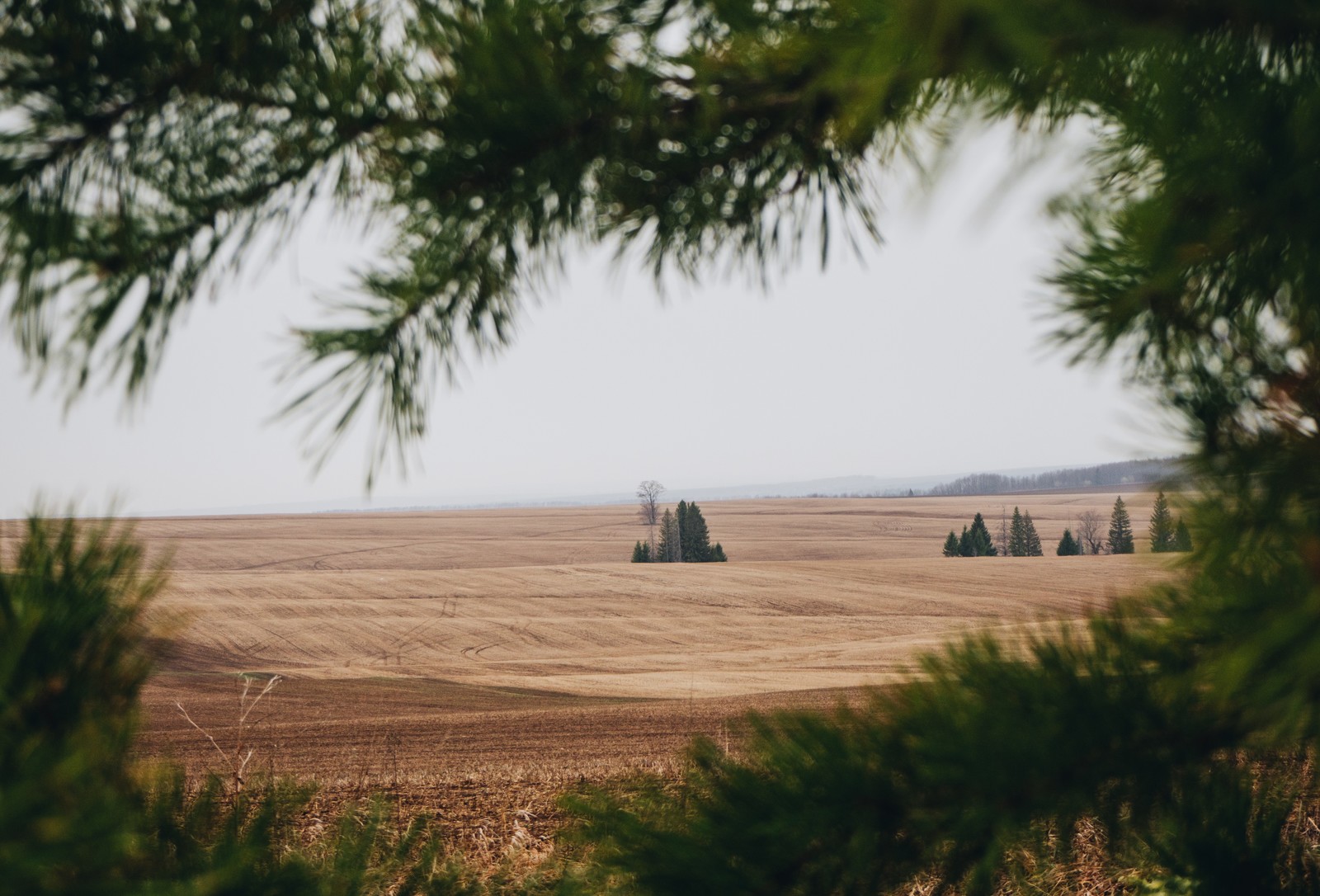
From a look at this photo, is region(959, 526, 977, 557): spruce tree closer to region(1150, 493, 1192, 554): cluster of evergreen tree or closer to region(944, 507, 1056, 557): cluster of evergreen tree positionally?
region(944, 507, 1056, 557): cluster of evergreen tree

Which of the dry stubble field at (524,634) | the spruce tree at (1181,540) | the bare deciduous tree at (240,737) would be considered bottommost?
the dry stubble field at (524,634)

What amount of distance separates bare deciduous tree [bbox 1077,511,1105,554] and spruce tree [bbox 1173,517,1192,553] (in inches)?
1310

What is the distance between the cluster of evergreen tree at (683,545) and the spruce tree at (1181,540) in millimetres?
31836

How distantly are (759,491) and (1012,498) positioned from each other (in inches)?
3234

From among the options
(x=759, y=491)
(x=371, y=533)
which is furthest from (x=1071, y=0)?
(x=759, y=491)

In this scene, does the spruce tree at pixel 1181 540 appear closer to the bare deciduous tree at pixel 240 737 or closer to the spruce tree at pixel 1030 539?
the bare deciduous tree at pixel 240 737

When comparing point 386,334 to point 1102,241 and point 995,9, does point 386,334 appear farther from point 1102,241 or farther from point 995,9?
point 1102,241

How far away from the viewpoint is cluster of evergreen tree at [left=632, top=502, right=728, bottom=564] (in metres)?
32.9

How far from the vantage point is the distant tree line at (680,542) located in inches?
1296

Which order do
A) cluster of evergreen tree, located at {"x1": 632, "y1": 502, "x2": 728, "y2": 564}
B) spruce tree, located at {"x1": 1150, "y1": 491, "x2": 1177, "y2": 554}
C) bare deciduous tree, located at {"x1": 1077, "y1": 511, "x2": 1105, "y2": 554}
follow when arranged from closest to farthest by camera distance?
spruce tree, located at {"x1": 1150, "y1": 491, "x2": 1177, "y2": 554}
bare deciduous tree, located at {"x1": 1077, "y1": 511, "x2": 1105, "y2": 554}
cluster of evergreen tree, located at {"x1": 632, "y1": 502, "x2": 728, "y2": 564}

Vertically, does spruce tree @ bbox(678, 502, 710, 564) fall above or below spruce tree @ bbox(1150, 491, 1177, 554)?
below

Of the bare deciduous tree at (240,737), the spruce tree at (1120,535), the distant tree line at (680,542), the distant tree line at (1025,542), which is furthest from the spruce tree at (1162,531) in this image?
the distant tree line at (680,542)

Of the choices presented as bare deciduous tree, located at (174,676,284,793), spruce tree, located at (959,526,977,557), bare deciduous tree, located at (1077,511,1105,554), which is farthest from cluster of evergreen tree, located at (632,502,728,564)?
bare deciduous tree, located at (174,676,284,793)

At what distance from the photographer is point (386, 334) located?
0.86 meters
